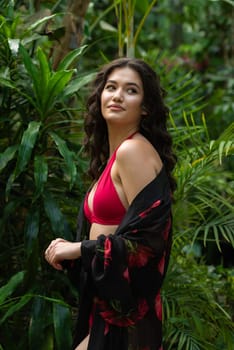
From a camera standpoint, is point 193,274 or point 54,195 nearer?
point 54,195

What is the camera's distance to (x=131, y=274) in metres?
1.93

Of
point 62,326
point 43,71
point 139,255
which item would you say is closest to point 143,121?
point 139,255

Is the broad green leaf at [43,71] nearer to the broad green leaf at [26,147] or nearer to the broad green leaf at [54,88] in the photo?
the broad green leaf at [54,88]

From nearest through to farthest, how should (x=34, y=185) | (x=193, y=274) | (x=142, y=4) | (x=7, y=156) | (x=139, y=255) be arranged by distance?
1. (x=139, y=255)
2. (x=7, y=156)
3. (x=34, y=185)
4. (x=193, y=274)
5. (x=142, y=4)

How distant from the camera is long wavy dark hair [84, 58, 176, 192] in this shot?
2.09 m

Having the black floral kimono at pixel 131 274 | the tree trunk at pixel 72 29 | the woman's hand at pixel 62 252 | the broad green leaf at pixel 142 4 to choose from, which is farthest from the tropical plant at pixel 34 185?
the broad green leaf at pixel 142 4

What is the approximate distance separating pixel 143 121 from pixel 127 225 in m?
0.38

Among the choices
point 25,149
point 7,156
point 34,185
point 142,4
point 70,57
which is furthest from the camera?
point 142,4

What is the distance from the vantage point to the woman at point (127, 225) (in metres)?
1.90

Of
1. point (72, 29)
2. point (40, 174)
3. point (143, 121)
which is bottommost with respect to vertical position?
point (40, 174)

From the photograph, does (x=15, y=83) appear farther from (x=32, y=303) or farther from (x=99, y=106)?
(x=32, y=303)

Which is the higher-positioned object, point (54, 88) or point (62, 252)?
point (54, 88)

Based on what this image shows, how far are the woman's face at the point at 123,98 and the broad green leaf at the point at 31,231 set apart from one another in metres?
0.74

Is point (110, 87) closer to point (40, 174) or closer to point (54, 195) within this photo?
point (40, 174)
